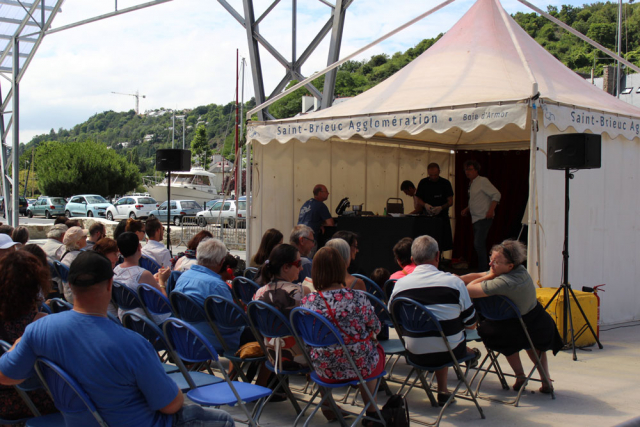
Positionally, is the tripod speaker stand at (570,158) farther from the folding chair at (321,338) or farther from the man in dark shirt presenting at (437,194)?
the man in dark shirt presenting at (437,194)

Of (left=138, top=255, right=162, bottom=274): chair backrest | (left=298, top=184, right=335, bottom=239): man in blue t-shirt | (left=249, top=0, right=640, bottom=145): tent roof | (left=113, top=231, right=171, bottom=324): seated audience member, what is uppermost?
(left=249, top=0, right=640, bottom=145): tent roof

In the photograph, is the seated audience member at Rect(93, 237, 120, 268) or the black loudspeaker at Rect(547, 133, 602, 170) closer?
the seated audience member at Rect(93, 237, 120, 268)

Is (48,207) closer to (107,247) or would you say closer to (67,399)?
(107,247)

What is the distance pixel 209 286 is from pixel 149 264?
222cm

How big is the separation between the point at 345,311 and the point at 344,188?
23.1 feet

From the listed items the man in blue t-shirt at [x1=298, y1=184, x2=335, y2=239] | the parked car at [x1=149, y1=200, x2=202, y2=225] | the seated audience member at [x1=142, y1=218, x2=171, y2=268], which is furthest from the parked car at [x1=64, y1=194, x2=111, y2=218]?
the seated audience member at [x1=142, y1=218, x2=171, y2=268]

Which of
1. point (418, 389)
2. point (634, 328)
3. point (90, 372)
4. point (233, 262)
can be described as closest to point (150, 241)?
point (233, 262)

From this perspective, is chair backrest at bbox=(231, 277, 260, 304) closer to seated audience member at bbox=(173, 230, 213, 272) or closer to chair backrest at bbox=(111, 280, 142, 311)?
seated audience member at bbox=(173, 230, 213, 272)

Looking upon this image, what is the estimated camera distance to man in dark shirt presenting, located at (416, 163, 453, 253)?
9305 mm

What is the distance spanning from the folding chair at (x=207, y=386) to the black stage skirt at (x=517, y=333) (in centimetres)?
193

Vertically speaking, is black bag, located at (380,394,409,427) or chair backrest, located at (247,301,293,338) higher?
chair backrest, located at (247,301,293,338)

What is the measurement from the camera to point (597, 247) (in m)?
6.86

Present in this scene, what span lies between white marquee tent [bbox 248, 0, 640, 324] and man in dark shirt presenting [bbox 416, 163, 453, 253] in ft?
3.32

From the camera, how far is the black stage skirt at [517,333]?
4125mm
